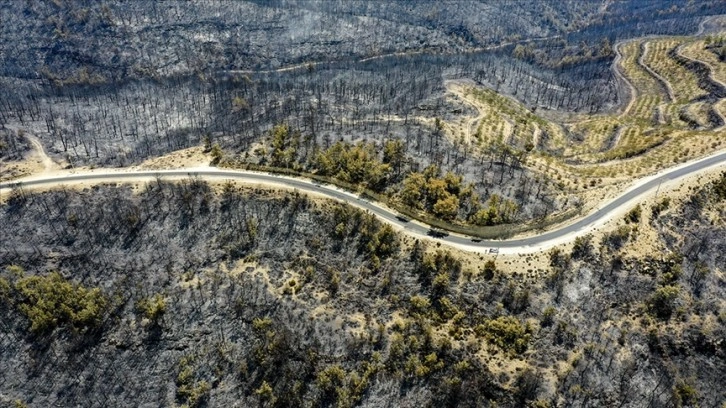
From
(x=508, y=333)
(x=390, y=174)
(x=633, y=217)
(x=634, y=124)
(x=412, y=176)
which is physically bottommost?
(x=508, y=333)

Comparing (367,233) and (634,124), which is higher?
(634,124)

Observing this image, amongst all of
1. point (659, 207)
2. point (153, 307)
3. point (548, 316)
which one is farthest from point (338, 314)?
point (659, 207)

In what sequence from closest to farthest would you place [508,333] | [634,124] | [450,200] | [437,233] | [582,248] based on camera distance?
[508,333]
[582,248]
[437,233]
[450,200]
[634,124]

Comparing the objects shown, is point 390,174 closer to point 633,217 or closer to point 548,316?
point 548,316

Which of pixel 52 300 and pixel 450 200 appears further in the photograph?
pixel 450 200

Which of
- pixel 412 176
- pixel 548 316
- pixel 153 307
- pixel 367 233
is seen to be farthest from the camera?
pixel 412 176

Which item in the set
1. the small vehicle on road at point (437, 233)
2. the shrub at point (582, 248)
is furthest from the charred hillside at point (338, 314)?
the small vehicle on road at point (437, 233)

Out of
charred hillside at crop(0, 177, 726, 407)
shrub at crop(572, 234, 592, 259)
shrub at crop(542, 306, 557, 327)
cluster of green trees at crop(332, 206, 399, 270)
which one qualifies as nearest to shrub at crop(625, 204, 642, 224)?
charred hillside at crop(0, 177, 726, 407)
